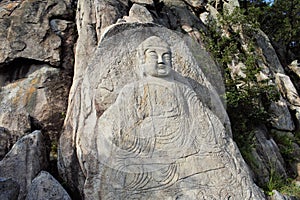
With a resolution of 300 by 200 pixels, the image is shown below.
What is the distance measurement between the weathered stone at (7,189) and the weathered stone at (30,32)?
4226 mm

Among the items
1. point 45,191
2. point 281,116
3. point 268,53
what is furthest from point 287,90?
point 45,191

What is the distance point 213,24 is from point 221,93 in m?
5.00

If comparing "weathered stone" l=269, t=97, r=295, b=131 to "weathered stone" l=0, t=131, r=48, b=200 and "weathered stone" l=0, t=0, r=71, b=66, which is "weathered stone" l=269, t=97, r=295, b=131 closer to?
"weathered stone" l=0, t=0, r=71, b=66

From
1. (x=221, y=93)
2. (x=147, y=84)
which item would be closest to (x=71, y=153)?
(x=147, y=84)

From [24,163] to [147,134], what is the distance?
2.52 meters

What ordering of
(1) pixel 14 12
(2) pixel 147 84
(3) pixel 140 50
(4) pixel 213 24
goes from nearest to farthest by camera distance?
(2) pixel 147 84 → (3) pixel 140 50 → (1) pixel 14 12 → (4) pixel 213 24

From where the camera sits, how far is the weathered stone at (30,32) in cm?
904

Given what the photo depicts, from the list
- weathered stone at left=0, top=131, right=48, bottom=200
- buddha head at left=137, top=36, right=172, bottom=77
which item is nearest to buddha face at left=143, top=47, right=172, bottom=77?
buddha head at left=137, top=36, right=172, bottom=77

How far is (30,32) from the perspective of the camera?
9320mm

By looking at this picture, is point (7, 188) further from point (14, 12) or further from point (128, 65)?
point (14, 12)

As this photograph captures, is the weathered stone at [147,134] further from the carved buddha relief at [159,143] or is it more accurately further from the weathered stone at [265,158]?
the weathered stone at [265,158]

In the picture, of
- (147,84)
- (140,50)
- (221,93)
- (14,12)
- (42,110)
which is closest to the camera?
(147,84)

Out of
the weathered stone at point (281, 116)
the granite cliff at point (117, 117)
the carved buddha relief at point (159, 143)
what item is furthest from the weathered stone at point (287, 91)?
the carved buddha relief at point (159, 143)

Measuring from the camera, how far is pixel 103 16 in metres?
8.87
